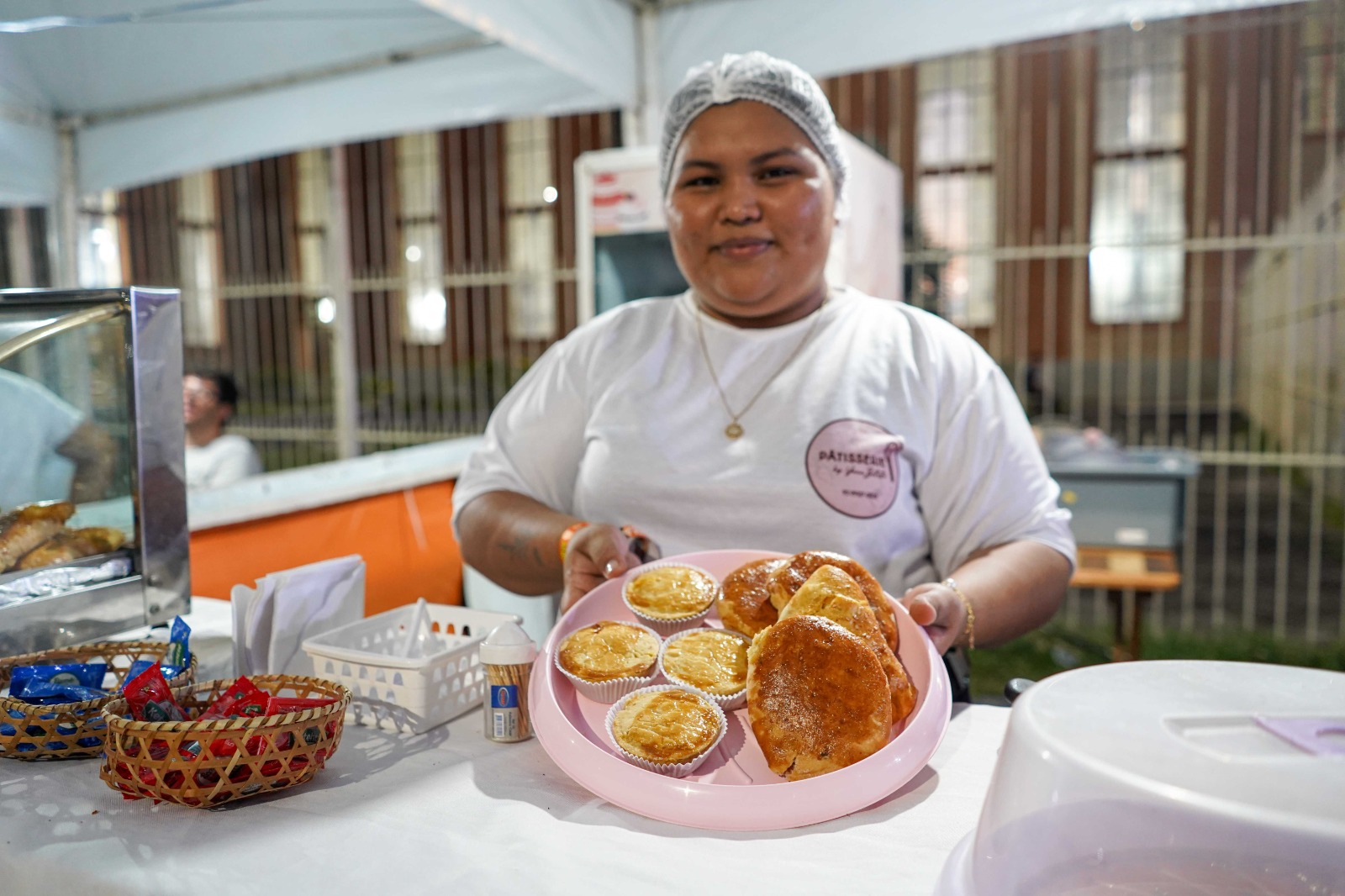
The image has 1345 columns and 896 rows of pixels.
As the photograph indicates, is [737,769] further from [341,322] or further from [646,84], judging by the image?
[341,322]

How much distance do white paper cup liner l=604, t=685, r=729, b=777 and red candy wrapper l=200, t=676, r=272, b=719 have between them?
0.43 meters

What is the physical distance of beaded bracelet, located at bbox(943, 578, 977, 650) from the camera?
1440mm

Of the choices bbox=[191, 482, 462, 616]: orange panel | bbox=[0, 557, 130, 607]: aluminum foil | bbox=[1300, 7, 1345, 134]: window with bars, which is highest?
bbox=[1300, 7, 1345, 134]: window with bars

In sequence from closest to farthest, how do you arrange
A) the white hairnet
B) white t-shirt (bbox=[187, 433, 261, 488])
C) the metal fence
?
the white hairnet, white t-shirt (bbox=[187, 433, 261, 488]), the metal fence

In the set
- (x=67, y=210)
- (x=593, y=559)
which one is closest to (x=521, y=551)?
(x=593, y=559)

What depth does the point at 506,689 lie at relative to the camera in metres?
1.26

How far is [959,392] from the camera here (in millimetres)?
1774

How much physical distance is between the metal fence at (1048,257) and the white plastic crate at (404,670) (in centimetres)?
346

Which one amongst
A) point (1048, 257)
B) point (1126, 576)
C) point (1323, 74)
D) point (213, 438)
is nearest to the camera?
point (1126, 576)

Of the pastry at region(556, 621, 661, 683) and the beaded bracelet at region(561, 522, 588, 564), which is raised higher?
the beaded bracelet at region(561, 522, 588, 564)

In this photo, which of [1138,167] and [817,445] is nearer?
[817,445]

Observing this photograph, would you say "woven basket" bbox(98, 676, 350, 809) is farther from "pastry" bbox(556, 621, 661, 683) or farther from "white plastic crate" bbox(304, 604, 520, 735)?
"pastry" bbox(556, 621, 661, 683)

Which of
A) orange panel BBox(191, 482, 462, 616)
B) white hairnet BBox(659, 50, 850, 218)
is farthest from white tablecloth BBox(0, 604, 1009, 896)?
orange panel BBox(191, 482, 462, 616)

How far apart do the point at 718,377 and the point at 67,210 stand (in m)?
4.43
